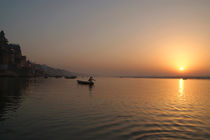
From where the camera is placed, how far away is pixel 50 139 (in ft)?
32.2

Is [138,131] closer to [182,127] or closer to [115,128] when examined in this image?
[115,128]

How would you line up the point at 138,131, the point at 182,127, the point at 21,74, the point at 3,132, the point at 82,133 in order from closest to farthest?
1. the point at 3,132
2. the point at 82,133
3. the point at 138,131
4. the point at 182,127
5. the point at 21,74

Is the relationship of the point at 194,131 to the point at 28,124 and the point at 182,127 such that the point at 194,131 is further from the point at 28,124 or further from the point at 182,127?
the point at 28,124

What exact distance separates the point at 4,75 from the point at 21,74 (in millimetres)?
36599

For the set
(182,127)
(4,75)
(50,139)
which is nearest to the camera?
(50,139)

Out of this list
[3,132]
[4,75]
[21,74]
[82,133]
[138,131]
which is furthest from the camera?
[21,74]

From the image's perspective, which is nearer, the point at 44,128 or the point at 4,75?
the point at 44,128

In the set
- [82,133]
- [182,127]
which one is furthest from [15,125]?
[182,127]

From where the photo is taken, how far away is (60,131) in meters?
11.4

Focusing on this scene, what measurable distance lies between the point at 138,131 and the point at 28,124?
30.7ft

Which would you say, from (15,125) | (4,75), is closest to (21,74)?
(4,75)

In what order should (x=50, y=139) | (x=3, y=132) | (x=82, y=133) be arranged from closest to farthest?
(x=50, y=139), (x=3, y=132), (x=82, y=133)

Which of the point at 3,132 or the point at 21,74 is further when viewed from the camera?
the point at 21,74

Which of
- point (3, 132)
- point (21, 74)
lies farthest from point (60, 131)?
point (21, 74)
